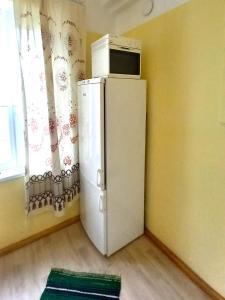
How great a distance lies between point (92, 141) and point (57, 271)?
1.13 metres

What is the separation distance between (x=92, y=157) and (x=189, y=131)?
32.2 inches

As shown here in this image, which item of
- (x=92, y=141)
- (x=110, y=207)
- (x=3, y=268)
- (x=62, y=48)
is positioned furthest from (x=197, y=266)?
(x=62, y=48)

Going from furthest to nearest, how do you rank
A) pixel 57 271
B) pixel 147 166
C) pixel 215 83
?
pixel 147 166
pixel 57 271
pixel 215 83

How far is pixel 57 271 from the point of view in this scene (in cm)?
173

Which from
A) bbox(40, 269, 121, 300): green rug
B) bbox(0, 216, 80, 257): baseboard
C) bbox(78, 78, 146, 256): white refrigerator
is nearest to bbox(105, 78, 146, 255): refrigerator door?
bbox(78, 78, 146, 256): white refrigerator

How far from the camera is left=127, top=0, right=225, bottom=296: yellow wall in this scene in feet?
4.48

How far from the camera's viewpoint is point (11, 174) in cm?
183

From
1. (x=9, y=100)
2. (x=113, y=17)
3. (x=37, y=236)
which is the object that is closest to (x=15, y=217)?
(x=37, y=236)

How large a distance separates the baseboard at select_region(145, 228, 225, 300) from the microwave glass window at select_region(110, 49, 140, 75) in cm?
159

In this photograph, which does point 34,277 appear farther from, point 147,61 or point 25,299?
point 147,61

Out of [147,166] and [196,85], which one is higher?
[196,85]

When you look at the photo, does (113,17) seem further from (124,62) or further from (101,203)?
(101,203)

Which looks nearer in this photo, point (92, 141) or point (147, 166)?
point (92, 141)

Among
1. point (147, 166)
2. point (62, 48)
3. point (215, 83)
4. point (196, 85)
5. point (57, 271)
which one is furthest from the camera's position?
point (147, 166)
